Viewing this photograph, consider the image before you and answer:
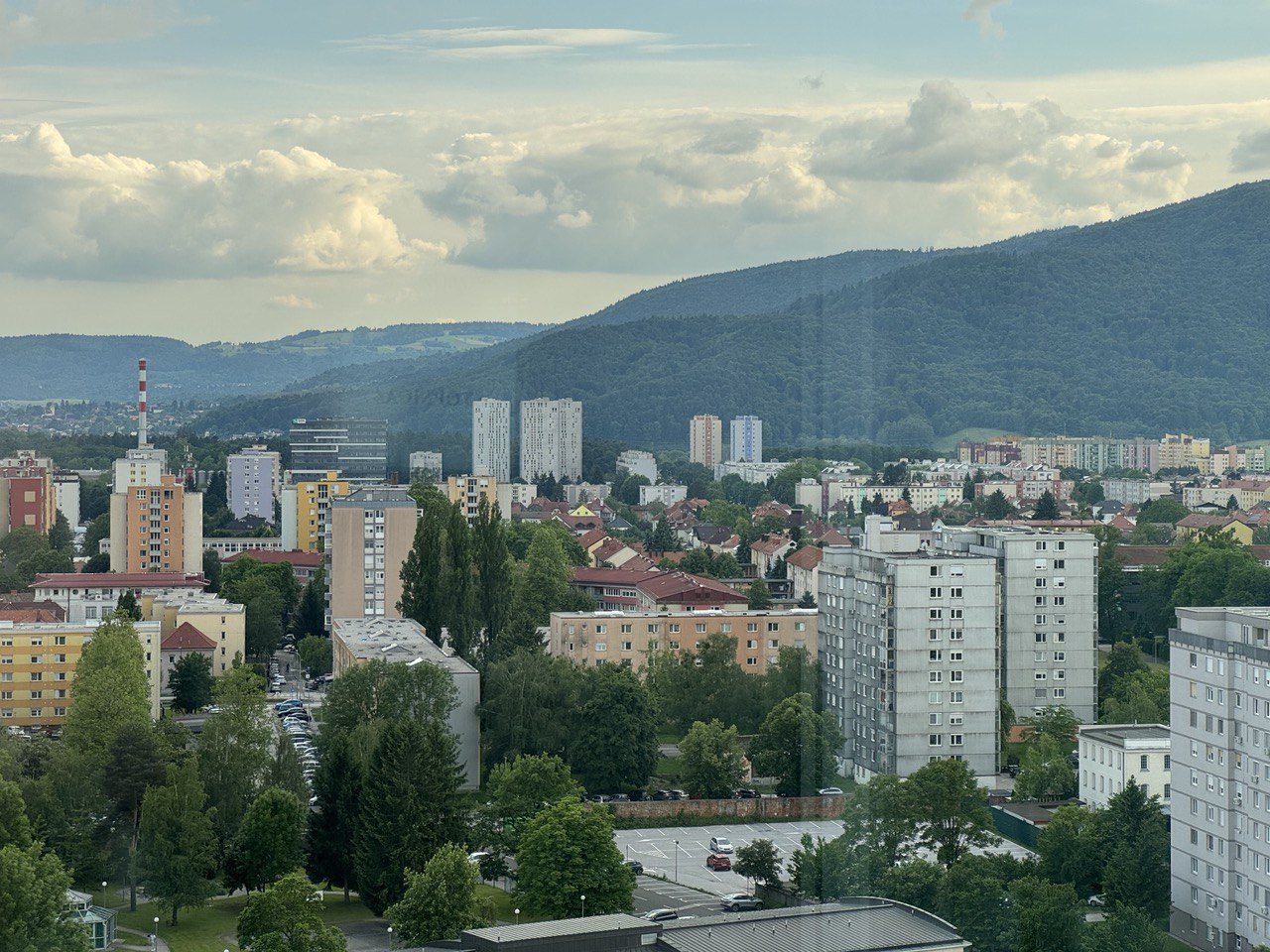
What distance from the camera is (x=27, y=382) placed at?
28875mm

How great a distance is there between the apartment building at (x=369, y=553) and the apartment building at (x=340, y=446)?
15367mm

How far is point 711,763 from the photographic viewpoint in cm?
901

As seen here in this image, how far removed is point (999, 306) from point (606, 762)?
23.8m

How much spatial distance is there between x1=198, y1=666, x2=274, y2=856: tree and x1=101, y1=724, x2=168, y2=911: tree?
22cm

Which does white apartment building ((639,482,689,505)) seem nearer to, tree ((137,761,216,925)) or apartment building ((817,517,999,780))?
apartment building ((817,517,999,780))

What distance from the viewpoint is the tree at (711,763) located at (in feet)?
29.5

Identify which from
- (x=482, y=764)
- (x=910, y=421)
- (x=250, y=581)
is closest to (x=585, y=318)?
(x=910, y=421)

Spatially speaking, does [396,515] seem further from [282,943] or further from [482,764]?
[282,943]

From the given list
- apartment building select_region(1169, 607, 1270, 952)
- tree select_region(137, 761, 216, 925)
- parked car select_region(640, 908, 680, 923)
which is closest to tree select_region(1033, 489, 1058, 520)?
apartment building select_region(1169, 607, 1270, 952)

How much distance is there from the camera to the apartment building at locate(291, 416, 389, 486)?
29281mm

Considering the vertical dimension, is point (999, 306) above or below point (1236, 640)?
above

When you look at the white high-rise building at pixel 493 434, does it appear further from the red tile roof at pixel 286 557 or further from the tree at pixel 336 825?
the tree at pixel 336 825

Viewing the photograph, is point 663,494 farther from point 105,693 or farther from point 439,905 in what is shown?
point 439,905

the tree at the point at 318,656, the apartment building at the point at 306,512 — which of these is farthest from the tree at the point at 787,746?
the apartment building at the point at 306,512
